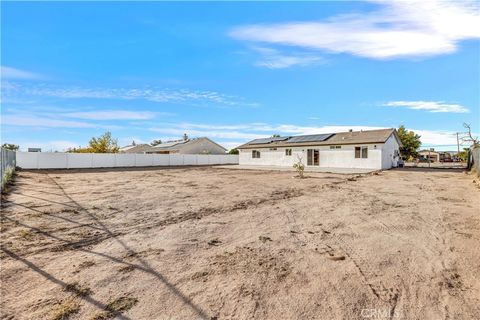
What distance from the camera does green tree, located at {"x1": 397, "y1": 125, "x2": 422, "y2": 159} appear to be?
42156 millimetres

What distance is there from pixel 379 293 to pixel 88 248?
4140 mm

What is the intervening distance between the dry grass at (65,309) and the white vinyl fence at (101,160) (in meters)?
27.6

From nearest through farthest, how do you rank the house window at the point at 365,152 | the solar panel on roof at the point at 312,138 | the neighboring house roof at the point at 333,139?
the house window at the point at 365,152 < the neighboring house roof at the point at 333,139 < the solar panel on roof at the point at 312,138

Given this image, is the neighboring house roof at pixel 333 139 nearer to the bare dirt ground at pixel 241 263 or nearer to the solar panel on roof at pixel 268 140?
the solar panel on roof at pixel 268 140

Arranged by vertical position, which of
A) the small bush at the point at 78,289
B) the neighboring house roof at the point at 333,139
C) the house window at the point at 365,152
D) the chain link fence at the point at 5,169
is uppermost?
the neighboring house roof at the point at 333,139

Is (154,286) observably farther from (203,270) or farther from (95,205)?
(95,205)

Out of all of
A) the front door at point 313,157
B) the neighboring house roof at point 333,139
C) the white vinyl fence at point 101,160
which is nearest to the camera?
the neighboring house roof at point 333,139

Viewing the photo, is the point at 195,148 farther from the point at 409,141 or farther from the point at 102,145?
the point at 409,141

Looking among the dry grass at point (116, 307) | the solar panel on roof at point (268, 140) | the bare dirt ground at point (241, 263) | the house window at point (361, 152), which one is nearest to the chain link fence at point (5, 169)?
the bare dirt ground at point (241, 263)

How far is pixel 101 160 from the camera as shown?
2930 cm

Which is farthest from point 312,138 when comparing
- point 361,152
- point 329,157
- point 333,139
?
point 361,152

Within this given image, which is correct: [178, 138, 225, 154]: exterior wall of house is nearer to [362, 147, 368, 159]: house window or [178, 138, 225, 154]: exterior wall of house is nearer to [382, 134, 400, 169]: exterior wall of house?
[362, 147, 368, 159]: house window

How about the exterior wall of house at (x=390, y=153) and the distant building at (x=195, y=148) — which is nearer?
the exterior wall of house at (x=390, y=153)

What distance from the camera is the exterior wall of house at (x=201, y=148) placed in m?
44.7
